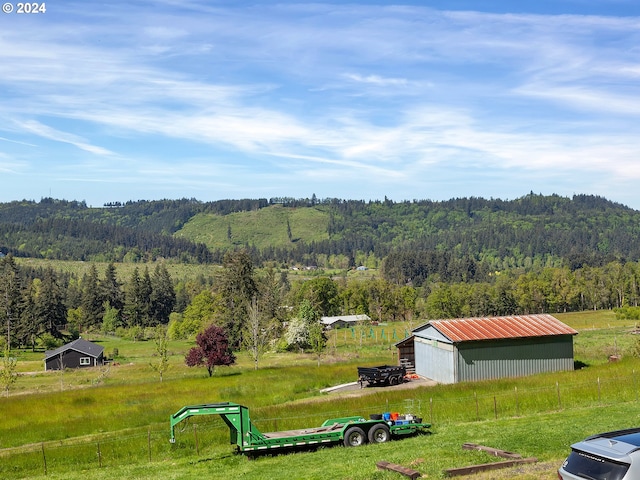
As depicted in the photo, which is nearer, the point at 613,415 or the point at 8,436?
the point at 613,415

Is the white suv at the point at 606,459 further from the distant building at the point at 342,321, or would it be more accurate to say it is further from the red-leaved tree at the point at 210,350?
the distant building at the point at 342,321

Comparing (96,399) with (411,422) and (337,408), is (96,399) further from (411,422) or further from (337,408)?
→ (411,422)

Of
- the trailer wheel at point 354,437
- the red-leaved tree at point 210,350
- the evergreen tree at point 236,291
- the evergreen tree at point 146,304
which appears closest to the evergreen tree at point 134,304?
the evergreen tree at point 146,304

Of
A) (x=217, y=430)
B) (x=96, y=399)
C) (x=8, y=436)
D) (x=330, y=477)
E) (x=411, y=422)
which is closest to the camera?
(x=330, y=477)

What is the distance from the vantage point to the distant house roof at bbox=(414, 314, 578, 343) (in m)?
42.7

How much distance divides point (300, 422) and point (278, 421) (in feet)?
3.42

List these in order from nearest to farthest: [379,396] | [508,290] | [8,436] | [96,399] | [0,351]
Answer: [8,436]
[379,396]
[96,399]
[0,351]
[508,290]

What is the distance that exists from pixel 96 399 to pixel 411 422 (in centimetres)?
2594

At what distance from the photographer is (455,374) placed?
42000 mm

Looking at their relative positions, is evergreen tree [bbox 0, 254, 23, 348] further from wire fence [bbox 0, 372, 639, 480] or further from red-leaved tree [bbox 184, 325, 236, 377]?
wire fence [bbox 0, 372, 639, 480]

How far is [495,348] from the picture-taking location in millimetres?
43125

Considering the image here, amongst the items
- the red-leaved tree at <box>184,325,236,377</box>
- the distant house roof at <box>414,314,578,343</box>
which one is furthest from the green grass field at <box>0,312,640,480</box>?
the distant house roof at <box>414,314,578,343</box>

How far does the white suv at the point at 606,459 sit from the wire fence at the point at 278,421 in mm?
15900

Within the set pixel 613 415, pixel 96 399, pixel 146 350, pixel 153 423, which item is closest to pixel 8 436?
pixel 153 423
